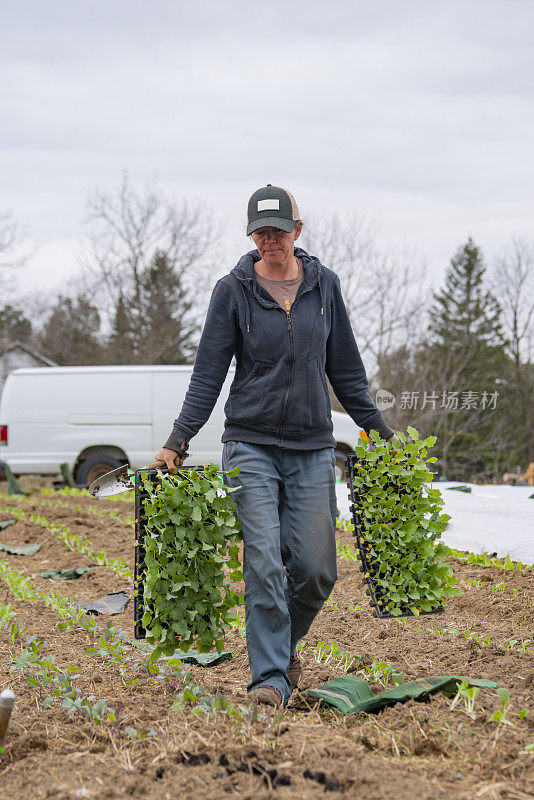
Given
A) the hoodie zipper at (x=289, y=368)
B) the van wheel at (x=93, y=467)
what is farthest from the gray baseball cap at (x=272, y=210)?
the van wheel at (x=93, y=467)

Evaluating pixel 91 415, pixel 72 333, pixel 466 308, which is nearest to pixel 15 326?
pixel 72 333

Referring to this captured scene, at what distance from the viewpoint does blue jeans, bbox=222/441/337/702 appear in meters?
3.29

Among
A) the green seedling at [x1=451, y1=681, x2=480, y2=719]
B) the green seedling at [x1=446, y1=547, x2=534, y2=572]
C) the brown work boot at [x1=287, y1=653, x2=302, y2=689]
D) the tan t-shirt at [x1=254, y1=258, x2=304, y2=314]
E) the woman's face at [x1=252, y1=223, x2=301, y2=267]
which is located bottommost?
the green seedling at [x1=446, y1=547, x2=534, y2=572]

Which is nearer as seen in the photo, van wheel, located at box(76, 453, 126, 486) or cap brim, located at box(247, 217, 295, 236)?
cap brim, located at box(247, 217, 295, 236)

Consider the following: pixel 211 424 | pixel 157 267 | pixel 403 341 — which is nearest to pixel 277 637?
pixel 211 424

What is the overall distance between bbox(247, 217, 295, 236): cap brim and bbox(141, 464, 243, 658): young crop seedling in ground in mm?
987

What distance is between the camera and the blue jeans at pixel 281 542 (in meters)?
3.29

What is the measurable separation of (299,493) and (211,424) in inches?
384

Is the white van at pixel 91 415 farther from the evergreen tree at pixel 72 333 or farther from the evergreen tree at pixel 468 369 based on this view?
the evergreen tree at pixel 72 333

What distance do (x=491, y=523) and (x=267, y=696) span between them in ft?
16.2

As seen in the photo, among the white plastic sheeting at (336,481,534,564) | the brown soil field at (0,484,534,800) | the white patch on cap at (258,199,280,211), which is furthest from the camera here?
the white plastic sheeting at (336,481,534,564)

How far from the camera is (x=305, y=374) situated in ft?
11.3

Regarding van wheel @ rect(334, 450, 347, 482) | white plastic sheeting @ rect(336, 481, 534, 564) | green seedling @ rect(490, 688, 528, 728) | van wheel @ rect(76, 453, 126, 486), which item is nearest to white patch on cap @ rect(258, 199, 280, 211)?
green seedling @ rect(490, 688, 528, 728)

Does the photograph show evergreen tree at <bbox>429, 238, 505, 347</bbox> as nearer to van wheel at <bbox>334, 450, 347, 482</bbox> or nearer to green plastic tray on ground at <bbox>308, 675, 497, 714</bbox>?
van wheel at <bbox>334, 450, 347, 482</bbox>
